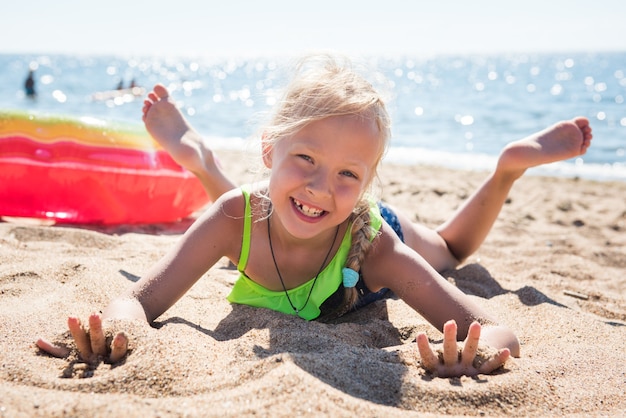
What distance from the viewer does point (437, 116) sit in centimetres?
1619

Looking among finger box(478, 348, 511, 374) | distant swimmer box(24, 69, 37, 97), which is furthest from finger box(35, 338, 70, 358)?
distant swimmer box(24, 69, 37, 97)

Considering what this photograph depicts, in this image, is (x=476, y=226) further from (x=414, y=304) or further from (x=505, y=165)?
(x=414, y=304)

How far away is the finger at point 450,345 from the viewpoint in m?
1.83

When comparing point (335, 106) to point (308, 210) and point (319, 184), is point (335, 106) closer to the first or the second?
point (319, 184)

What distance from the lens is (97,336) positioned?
72.3 inches

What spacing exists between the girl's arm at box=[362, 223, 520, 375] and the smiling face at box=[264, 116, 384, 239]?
0.32m

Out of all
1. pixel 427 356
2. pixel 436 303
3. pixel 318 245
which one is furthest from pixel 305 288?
pixel 427 356

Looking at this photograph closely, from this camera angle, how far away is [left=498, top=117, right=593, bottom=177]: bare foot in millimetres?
3244

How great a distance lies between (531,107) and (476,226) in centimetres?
1472

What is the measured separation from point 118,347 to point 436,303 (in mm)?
1162

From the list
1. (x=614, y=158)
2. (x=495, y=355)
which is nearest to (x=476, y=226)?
(x=495, y=355)

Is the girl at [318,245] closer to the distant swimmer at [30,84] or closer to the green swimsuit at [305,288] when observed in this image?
the green swimsuit at [305,288]

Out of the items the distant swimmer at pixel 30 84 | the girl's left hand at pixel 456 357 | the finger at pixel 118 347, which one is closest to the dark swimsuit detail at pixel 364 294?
the girl's left hand at pixel 456 357

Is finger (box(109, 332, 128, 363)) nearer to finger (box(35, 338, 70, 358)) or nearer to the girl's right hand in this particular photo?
the girl's right hand
